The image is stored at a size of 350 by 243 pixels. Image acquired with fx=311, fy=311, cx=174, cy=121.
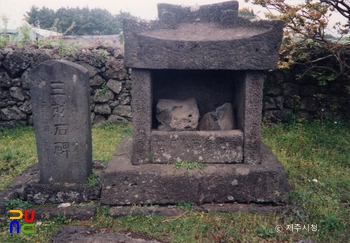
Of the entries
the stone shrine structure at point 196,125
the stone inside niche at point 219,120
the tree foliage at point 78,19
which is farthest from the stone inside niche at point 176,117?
the tree foliage at point 78,19

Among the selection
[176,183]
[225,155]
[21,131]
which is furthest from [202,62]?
[21,131]

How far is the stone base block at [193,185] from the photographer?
312 centimetres

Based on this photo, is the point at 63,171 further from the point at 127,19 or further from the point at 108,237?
the point at 127,19

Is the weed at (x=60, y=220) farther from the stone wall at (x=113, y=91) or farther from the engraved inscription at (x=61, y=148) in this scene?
the stone wall at (x=113, y=91)

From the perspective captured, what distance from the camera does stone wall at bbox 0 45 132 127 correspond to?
6.70m

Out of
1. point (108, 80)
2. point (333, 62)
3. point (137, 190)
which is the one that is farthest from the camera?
point (108, 80)

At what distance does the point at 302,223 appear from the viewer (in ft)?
9.62

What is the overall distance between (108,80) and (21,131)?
2154 mm

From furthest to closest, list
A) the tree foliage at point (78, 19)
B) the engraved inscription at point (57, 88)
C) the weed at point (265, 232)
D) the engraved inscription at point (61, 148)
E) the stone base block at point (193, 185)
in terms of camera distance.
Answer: the tree foliage at point (78, 19) → the engraved inscription at point (61, 148) → the engraved inscription at point (57, 88) → the stone base block at point (193, 185) → the weed at point (265, 232)

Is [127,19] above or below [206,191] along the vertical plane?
above

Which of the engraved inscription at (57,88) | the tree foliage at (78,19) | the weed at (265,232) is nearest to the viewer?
the weed at (265,232)

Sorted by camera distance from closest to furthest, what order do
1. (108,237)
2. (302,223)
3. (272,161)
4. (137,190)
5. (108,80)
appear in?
(108,237)
(302,223)
(137,190)
(272,161)
(108,80)

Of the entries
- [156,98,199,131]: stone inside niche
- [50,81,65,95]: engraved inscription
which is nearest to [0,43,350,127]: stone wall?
[156,98,199,131]: stone inside niche

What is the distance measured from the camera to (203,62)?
309cm
